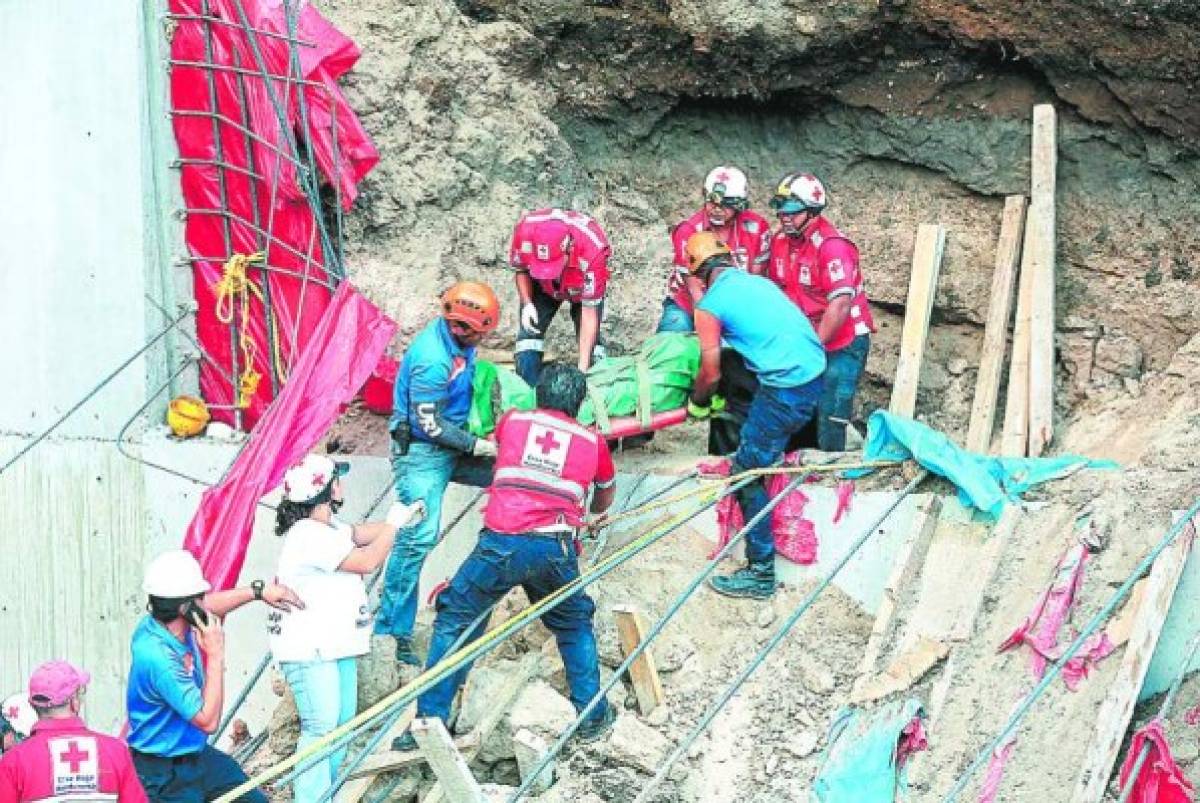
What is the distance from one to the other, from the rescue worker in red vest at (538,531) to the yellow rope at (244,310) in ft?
10.5

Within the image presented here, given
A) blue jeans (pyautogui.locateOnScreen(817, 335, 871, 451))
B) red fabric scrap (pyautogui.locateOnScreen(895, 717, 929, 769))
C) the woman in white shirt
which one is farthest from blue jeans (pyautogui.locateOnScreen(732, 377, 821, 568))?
the woman in white shirt

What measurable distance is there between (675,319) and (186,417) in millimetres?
2925

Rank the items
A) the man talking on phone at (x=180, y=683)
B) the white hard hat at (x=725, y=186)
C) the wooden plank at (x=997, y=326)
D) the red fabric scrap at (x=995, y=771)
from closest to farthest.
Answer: the man talking on phone at (x=180, y=683), the red fabric scrap at (x=995, y=771), the white hard hat at (x=725, y=186), the wooden plank at (x=997, y=326)

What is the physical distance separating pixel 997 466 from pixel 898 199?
3022 mm

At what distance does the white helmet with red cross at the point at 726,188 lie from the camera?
10.9m

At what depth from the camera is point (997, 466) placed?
9.91 meters

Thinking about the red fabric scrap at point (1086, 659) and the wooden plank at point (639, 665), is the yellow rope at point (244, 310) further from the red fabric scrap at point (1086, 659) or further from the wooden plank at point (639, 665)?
the red fabric scrap at point (1086, 659)

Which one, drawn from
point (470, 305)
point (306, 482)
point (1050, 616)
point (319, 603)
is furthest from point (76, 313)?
point (1050, 616)

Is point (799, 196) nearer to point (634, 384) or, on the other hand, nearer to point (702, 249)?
point (702, 249)

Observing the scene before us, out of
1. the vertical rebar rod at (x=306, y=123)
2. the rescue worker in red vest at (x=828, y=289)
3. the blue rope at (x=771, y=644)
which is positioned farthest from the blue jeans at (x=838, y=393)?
the vertical rebar rod at (x=306, y=123)

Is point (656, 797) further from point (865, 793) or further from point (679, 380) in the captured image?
point (679, 380)

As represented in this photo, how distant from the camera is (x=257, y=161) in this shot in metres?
11.8

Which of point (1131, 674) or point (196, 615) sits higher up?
point (1131, 674)

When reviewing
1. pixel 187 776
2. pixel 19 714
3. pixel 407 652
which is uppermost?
pixel 407 652
